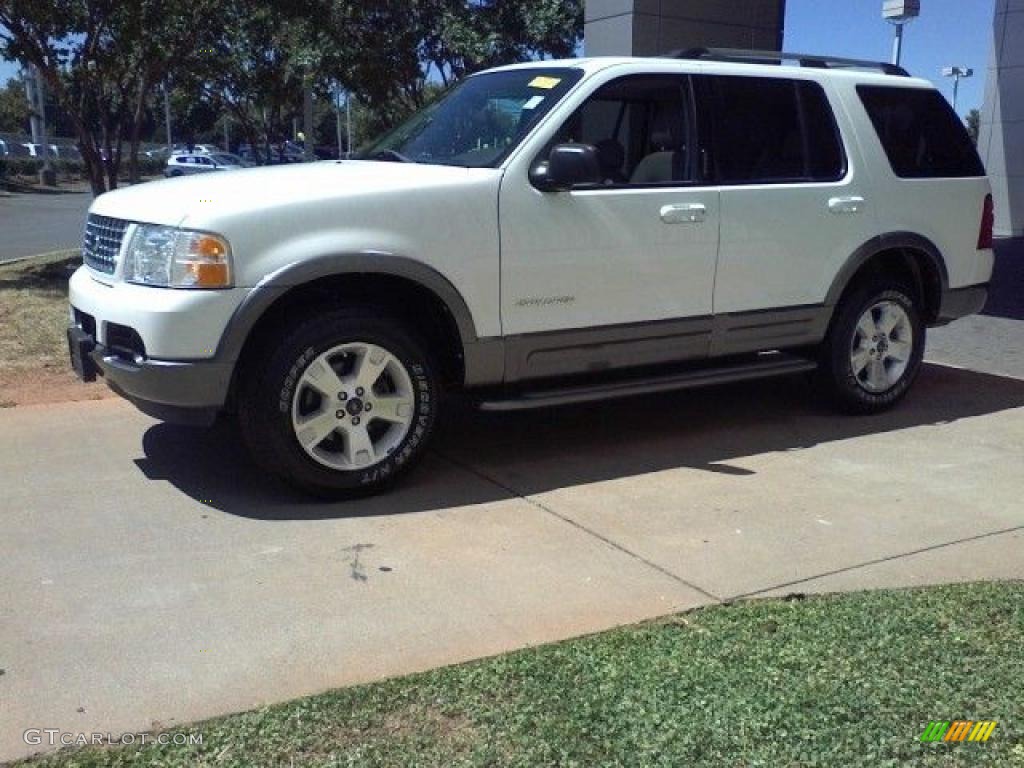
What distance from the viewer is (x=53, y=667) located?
3355 mm

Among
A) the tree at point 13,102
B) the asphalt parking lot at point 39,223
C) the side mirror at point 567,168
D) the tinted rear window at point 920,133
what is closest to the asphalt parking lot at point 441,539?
the side mirror at point 567,168

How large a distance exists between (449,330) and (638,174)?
1.38 m

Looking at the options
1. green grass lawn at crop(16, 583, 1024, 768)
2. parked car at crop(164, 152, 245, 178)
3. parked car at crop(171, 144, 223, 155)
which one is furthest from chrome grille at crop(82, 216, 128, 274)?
parked car at crop(171, 144, 223, 155)

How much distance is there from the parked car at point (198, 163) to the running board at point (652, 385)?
42234mm

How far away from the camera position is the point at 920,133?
667 centimetres

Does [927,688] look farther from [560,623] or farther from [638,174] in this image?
[638,174]

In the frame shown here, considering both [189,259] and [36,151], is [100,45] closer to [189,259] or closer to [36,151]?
[189,259]

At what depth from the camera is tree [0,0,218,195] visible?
1170 centimetres

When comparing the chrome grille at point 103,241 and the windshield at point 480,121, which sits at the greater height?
the windshield at point 480,121

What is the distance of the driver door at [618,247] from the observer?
5.13 meters

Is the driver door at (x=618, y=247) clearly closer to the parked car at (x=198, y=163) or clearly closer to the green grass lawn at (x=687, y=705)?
the green grass lawn at (x=687, y=705)

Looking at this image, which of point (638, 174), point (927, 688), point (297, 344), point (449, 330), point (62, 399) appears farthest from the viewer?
point (62, 399)

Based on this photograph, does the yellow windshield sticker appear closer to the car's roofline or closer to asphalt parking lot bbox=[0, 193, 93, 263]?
the car's roofline

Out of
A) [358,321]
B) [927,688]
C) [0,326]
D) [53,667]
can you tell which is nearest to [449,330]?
[358,321]
